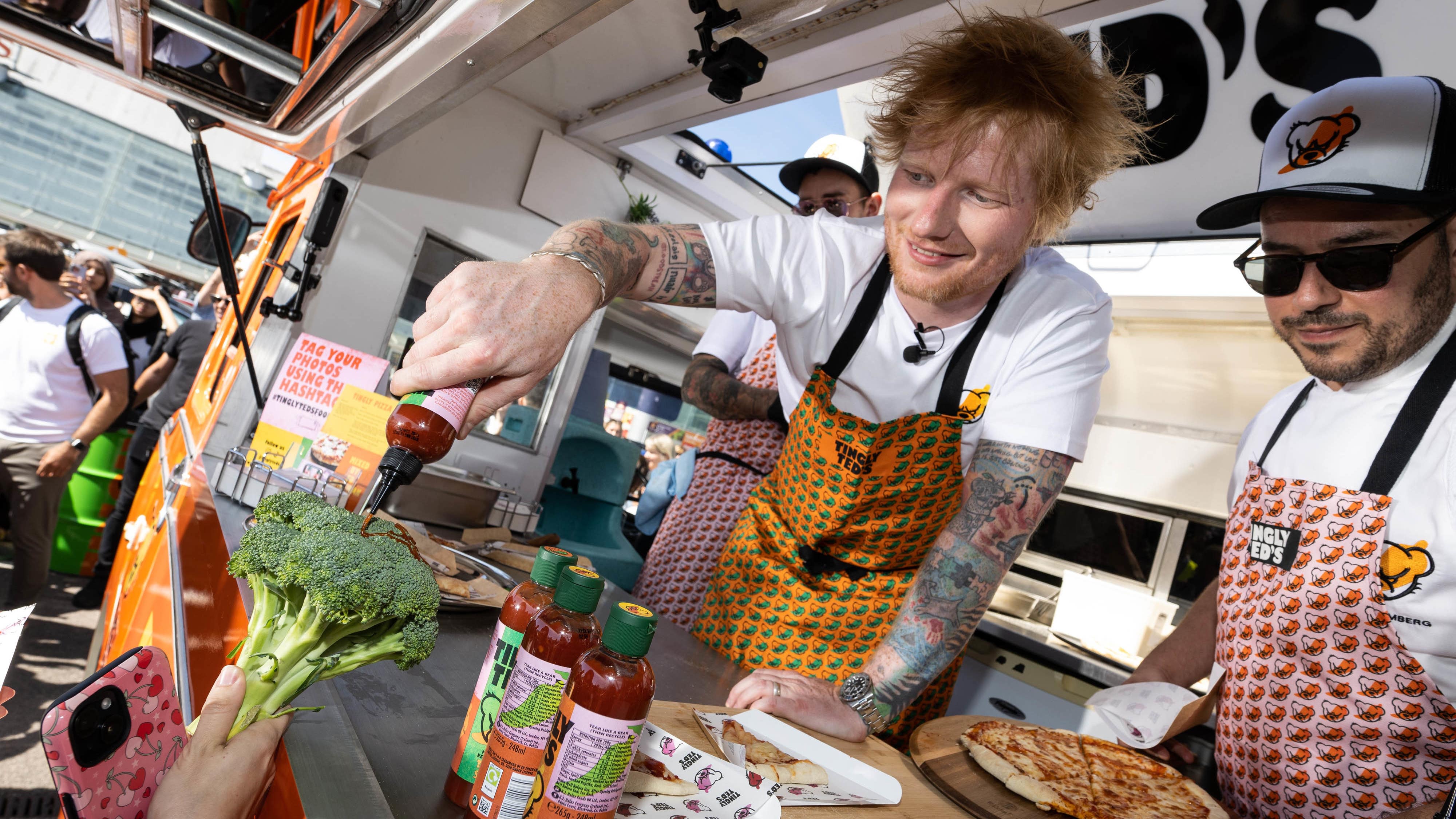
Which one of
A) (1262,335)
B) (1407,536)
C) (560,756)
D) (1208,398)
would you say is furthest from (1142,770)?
(1208,398)

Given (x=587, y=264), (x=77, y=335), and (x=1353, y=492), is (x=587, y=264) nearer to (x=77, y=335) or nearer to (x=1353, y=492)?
(x=1353, y=492)

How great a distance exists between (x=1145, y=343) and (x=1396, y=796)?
16.0 feet

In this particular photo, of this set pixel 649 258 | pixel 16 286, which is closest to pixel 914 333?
pixel 649 258

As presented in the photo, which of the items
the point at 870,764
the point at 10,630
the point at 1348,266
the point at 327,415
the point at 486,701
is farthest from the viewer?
the point at 327,415

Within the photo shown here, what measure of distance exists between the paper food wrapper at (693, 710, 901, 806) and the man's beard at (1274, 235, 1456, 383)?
4.04 ft

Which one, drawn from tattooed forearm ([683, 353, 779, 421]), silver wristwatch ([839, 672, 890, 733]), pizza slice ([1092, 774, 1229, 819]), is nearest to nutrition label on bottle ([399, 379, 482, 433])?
silver wristwatch ([839, 672, 890, 733])

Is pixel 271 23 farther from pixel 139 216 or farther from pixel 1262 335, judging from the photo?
pixel 139 216

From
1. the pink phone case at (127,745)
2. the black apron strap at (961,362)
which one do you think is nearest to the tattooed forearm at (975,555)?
the black apron strap at (961,362)

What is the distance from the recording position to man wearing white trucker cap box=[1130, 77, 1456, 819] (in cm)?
129

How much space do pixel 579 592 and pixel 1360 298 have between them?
5.26 feet

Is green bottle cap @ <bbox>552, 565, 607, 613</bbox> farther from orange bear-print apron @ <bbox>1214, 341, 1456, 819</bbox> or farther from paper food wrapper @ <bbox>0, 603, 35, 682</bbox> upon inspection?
orange bear-print apron @ <bbox>1214, 341, 1456, 819</bbox>

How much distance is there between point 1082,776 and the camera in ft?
4.53

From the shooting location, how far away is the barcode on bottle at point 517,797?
69 centimetres

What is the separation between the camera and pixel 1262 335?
497 centimetres
